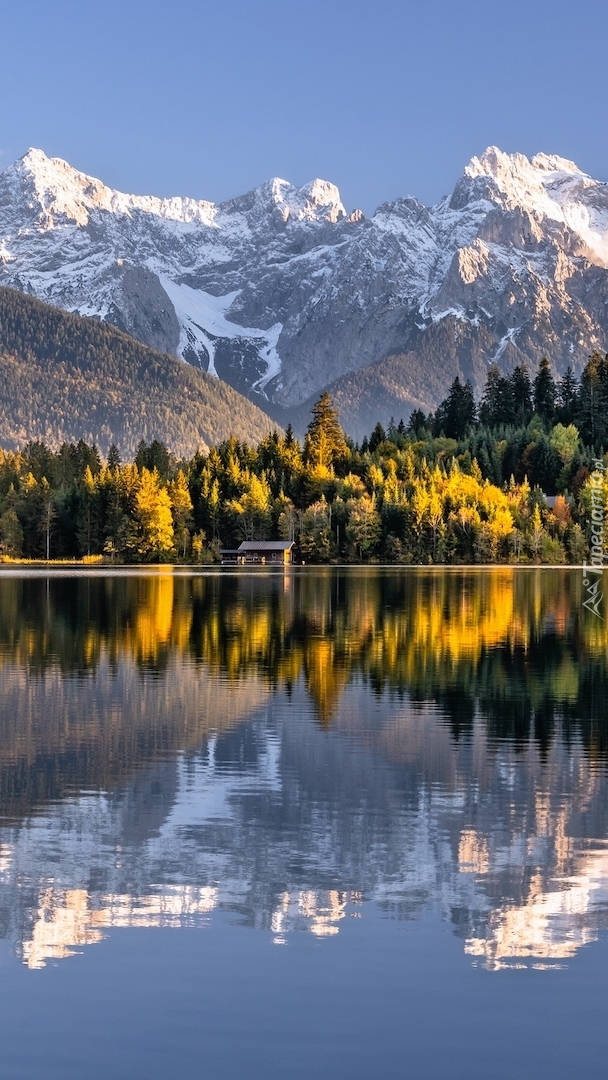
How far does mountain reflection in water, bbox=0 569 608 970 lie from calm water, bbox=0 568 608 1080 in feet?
0.27

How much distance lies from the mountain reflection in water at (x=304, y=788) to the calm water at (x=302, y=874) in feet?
0.27

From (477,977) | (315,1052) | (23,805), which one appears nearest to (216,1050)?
(315,1052)

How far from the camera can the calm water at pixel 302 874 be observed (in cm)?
1683

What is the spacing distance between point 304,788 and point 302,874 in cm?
710

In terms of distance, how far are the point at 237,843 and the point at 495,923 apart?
5.85 metres

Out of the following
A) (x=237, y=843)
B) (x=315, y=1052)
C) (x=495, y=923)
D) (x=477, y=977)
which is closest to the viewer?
(x=315, y=1052)

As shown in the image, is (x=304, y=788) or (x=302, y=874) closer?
(x=302, y=874)

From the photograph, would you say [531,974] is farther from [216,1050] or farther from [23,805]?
[23,805]

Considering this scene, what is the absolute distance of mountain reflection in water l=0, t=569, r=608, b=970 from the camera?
21.5 meters

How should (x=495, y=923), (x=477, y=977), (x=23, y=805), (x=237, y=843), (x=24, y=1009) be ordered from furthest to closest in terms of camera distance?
(x=23, y=805) < (x=237, y=843) < (x=495, y=923) < (x=477, y=977) < (x=24, y=1009)

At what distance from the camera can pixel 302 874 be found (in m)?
23.0

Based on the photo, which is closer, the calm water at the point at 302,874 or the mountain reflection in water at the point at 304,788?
the calm water at the point at 302,874

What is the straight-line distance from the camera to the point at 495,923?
20.8 meters

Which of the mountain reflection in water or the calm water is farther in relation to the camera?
the mountain reflection in water
